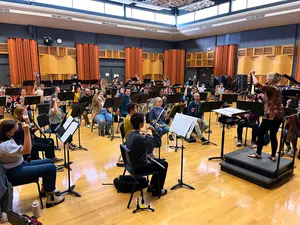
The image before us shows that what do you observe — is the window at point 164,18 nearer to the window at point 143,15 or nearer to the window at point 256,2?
the window at point 143,15

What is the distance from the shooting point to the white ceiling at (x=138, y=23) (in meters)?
10.8

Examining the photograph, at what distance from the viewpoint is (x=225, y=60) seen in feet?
50.7

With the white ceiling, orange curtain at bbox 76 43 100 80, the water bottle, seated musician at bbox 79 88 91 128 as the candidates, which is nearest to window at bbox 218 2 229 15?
the white ceiling

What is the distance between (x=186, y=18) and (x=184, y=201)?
14157 mm

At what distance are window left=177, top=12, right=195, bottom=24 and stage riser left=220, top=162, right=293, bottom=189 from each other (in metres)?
12.6

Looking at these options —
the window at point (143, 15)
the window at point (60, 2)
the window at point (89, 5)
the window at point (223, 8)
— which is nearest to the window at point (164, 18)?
the window at point (143, 15)

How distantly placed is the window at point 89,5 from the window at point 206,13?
594 cm

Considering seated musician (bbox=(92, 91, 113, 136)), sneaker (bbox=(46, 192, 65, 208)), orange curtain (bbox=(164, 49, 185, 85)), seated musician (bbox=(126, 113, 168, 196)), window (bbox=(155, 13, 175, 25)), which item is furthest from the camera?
orange curtain (bbox=(164, 49, 185, 85))

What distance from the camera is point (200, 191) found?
12.9 feet

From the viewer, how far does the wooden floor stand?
318cm

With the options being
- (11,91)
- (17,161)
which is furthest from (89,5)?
(17,161)

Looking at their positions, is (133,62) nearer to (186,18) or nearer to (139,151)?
(186,18)

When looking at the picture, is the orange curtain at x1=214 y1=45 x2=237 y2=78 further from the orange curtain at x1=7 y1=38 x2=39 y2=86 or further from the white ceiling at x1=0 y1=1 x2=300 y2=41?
the orange curtain at x1=7 y1=38 x2=39 y2=86

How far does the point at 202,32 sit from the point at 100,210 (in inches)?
562
